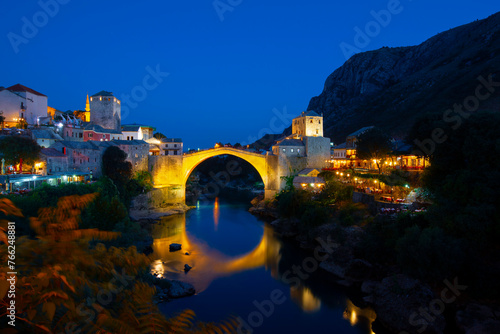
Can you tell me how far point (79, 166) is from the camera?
21.7 m

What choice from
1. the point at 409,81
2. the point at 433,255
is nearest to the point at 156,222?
the point at 433,255

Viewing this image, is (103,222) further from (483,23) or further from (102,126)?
(483,23)

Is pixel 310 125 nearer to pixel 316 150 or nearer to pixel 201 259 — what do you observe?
pixel 316 150

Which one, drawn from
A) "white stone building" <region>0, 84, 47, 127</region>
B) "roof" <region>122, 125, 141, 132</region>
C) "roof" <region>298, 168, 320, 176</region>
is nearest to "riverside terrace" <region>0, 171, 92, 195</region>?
"white stone building" <region>0, 84, 47, 127</region>

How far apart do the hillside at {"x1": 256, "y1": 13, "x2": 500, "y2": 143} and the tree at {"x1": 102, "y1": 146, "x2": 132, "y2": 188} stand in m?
A: 28.7

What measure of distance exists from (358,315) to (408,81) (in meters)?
52.9

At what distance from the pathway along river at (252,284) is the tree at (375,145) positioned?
818 centimetres

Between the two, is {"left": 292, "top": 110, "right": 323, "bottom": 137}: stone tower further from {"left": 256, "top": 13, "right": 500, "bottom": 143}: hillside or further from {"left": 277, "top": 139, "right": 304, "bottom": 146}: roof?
{"left": 256, "top": 13, "right": 500, "bottom": 143}: hillside

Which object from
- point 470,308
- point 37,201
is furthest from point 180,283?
point 470,308

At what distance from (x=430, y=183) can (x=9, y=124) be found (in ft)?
96.3

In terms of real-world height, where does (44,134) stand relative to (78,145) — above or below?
above

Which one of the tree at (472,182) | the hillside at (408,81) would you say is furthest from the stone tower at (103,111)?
the hillside at (408,81)

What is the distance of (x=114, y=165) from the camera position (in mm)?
21547

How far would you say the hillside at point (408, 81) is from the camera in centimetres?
3735
